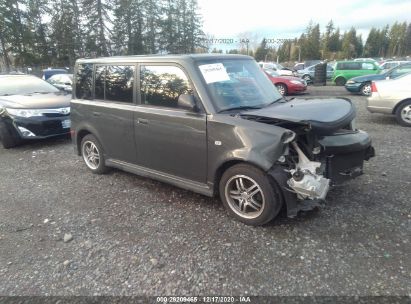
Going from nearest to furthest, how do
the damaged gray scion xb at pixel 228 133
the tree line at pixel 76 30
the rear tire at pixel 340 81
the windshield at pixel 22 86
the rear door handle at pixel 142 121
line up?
1. the damaged gray scion xb at pixel 228 133
2. the rear door handle at pixel 142 121
3. the windshield at pixel 22 86
4. the rear tire at pixel 340 81
5. the tree line at pixel 76 30

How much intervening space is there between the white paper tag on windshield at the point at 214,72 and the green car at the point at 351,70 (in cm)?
1763

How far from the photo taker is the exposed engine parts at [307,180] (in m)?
3.03

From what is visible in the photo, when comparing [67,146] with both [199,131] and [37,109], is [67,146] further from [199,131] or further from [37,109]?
[199,131]

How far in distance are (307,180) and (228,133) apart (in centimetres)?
94

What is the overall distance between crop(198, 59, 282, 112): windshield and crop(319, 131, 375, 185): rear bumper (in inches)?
37.1

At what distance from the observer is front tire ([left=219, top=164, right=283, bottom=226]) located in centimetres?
321

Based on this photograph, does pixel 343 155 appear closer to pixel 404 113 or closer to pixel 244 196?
pixel 244 196

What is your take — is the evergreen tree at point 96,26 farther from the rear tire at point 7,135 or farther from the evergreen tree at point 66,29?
the rear tire at point 7,135

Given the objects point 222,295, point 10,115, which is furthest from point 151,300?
point 10,115

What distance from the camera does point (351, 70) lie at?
19.1 metres

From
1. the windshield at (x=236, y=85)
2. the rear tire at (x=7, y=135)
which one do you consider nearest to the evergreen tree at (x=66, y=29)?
the rear tire at (x=7, y=135)

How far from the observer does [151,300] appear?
2.51 meters

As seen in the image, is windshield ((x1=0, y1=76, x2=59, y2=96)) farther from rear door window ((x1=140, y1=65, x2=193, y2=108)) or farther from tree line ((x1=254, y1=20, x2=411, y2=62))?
tree line ((x1=254, y1=20, x2=411, y2=62))

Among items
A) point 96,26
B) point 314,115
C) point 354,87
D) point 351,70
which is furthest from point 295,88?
point 96,26
